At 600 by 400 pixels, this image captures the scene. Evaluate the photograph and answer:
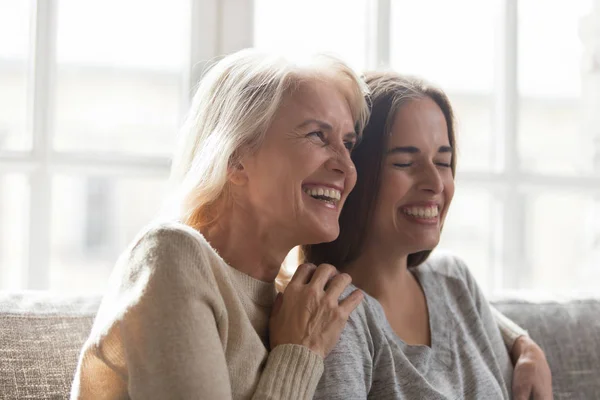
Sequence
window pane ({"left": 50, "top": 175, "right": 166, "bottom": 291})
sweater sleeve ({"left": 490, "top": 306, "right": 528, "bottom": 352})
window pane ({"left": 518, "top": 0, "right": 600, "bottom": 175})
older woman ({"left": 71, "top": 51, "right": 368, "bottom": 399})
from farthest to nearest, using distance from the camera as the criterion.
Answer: window pane ({"left": 518, "top": 0, "right": 600, "bottom": 175}) → window pane ({"left": 50, "top": 175, "right": 166, "bottom": 291}) → sweater sleeve ({"left": 490, "top": 306, "right": 528, "bottom": 352}) → older woman ({"left": 71, "top": 51, "right": 368, "bottom": 399})

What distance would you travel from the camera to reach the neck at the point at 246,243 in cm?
164

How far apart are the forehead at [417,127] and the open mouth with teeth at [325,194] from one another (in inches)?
8.4

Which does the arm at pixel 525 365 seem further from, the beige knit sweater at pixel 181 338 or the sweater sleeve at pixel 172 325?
the sweater sleeve at pixel 172 325

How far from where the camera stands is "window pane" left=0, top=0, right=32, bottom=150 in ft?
7.95

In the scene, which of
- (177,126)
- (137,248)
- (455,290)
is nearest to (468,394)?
(455,290)

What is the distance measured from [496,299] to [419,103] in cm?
65

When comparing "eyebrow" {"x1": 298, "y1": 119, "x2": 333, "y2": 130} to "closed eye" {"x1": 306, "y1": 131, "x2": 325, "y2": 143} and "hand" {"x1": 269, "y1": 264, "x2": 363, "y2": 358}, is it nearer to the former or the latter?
"closed eye" {"x1": 306, "y1": 131, "x2": 325, "y2": 143}

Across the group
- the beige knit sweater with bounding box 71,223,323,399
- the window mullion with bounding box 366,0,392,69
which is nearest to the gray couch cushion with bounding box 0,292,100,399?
the beige knit sweater with bounding box 71,223,323,399

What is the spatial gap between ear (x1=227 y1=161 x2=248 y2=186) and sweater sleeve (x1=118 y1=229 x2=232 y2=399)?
23cm

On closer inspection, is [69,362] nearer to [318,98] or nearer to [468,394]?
[318,98]

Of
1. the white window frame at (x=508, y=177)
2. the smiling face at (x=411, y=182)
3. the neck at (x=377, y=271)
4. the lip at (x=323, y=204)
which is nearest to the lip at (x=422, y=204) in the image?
the smiling face at (x=411, y=182)

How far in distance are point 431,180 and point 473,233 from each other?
152cm

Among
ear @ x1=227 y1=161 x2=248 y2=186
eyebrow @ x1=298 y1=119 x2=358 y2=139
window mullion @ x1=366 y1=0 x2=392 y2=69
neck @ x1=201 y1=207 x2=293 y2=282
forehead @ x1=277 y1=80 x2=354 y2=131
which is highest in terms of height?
window mullion @ x1=366 y1=0 x2=392 y2=69

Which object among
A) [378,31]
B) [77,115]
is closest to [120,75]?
[77,115]
